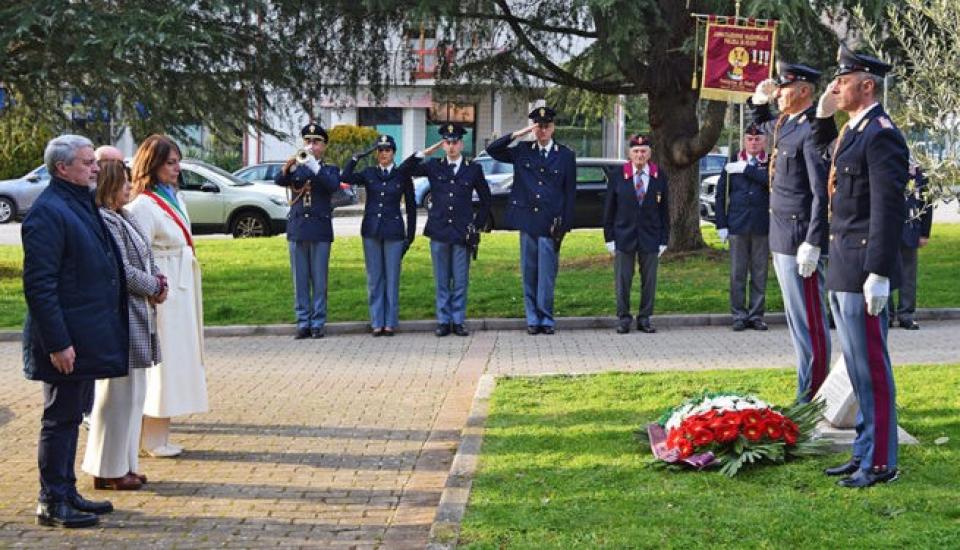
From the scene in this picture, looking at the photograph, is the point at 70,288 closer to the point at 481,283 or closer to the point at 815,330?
the point at 815,330

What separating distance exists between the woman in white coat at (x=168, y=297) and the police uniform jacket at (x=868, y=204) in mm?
4109

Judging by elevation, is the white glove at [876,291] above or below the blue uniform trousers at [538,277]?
above

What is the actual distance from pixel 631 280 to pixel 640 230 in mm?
549

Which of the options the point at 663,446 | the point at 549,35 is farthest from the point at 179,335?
the point at 549,35

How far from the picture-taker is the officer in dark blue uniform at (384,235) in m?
15.0

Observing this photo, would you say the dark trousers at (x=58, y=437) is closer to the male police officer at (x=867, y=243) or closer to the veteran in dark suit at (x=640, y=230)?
the male police officer at (x=867, y=243)

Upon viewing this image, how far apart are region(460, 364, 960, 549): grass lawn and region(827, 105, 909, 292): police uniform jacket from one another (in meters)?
1.09

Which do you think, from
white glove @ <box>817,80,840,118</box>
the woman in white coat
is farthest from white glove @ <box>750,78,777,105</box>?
the woman in white coat

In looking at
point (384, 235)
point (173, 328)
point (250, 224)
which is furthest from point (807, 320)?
point (250, 224)

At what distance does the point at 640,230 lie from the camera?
14.9m

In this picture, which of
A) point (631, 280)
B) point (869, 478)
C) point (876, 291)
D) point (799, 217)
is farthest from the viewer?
point (631, 280)

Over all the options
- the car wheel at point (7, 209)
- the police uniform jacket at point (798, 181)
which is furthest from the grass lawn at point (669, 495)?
the car wheel at point (7, 209)

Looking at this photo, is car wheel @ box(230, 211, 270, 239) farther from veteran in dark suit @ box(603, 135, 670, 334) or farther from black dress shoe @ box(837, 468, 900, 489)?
black dress shoe @ box(837, 468, 900, 489)

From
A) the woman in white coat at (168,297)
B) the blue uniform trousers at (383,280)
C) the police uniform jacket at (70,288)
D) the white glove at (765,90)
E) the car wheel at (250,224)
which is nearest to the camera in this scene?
the police uniform jacket at (70,288)
